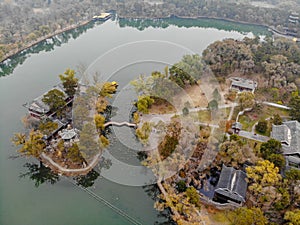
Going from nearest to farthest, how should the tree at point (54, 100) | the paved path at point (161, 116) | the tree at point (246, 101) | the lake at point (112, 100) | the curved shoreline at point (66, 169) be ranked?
1. the lake at point (112, 100)
2. the curved shoreline at point (66, 169)
3. the tree at point (54, 100)
4. the paved path at point (161, 116)
5. the tree at point (246, 101)

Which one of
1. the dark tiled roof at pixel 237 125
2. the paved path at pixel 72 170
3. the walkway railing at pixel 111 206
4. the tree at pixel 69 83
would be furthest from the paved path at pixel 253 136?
the tree at pixel 69 83

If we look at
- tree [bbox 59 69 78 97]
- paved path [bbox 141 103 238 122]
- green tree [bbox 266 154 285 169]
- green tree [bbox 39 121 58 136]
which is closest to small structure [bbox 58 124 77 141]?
green tree [bbox 39 121 58 136]

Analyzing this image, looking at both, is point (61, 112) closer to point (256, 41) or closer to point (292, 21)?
point (256, 41)

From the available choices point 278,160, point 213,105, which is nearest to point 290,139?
point 278,160

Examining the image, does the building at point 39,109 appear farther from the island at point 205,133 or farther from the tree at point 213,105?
the tree at point 213,105

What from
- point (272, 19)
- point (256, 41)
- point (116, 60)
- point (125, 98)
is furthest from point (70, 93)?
point (272, 19)
